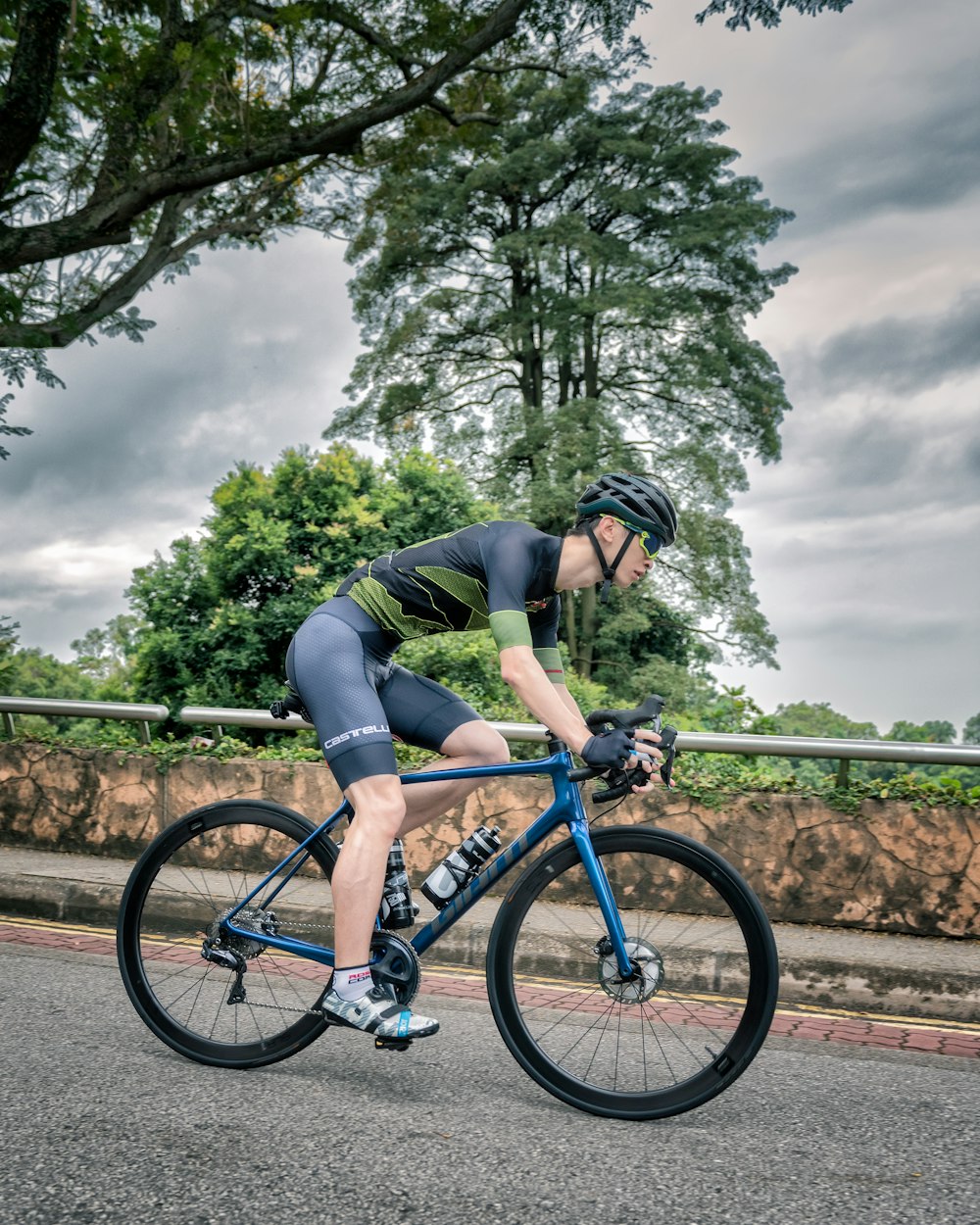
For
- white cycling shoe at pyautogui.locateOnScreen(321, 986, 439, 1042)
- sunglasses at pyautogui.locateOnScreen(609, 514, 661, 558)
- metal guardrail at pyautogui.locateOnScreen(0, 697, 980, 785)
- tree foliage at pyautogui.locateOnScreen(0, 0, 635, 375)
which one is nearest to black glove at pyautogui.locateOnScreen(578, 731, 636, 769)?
sunglasses at pyautogui.locateOnScreen(609, 514, 661, 558)

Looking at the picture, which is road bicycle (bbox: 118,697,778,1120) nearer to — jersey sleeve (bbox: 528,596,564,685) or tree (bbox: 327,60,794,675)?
jersey sleeve (bbox: 528,596,564,685)

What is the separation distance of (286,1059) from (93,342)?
44.3ft

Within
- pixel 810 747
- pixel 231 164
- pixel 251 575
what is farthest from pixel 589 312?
pixel 810 747

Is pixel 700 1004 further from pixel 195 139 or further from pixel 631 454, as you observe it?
pixel 631 454

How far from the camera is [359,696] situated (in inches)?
141

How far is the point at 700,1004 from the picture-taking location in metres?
3.53

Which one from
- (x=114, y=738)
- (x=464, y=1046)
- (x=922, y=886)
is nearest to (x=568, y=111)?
(x=114, y=738)

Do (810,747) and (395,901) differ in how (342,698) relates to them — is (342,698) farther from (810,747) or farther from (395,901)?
Answer: (810,747)

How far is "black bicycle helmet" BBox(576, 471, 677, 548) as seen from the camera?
11.6 ft

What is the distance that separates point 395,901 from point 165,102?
12.2 meters

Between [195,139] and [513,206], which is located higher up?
[513,206]

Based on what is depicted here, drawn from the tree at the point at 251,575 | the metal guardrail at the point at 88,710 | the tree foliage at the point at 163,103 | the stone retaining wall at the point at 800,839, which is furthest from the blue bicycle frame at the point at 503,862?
the tree foliage at the point at 163,103

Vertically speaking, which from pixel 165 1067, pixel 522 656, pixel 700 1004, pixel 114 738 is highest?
pixel 522 656

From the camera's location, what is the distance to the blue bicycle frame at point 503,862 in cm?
342
